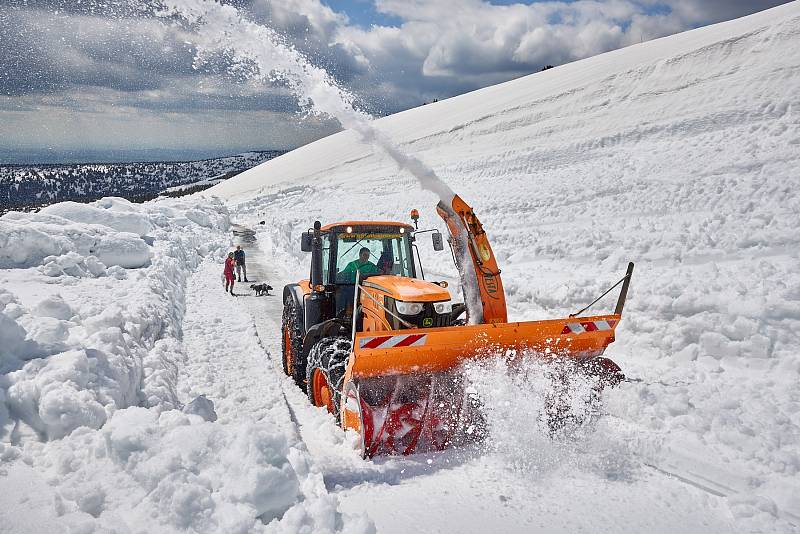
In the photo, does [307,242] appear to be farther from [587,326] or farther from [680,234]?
[680,234]

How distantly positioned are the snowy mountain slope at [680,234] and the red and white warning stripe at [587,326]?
28.0 inches

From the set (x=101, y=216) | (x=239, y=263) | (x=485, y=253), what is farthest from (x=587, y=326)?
(x=101, y=216)

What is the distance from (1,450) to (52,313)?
2880 millimetres

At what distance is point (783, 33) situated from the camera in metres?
15.6

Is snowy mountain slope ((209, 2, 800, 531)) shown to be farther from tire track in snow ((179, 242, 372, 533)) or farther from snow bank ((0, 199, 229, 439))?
snow bank ((0, 199, 229, 439))

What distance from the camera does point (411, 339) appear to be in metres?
4.11

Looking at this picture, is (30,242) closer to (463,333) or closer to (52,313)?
(52,313)

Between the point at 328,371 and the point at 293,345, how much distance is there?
169cm

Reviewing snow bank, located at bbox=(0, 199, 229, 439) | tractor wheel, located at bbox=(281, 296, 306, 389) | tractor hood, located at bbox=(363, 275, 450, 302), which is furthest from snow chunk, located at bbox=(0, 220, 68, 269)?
tractor hood, located at bbox=(363, 275, 450, 302)

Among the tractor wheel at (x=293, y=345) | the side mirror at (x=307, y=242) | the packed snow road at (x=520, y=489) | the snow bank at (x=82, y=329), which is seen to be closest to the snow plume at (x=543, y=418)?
the packed snow road at (x=520, y=489)

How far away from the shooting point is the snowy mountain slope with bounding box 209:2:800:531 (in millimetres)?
4219

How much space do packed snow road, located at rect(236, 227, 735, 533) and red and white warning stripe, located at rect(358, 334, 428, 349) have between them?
88 centimetres

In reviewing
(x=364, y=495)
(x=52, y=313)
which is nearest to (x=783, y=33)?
(x=364, y=495)

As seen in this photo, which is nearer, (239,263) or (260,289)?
(260,289)
